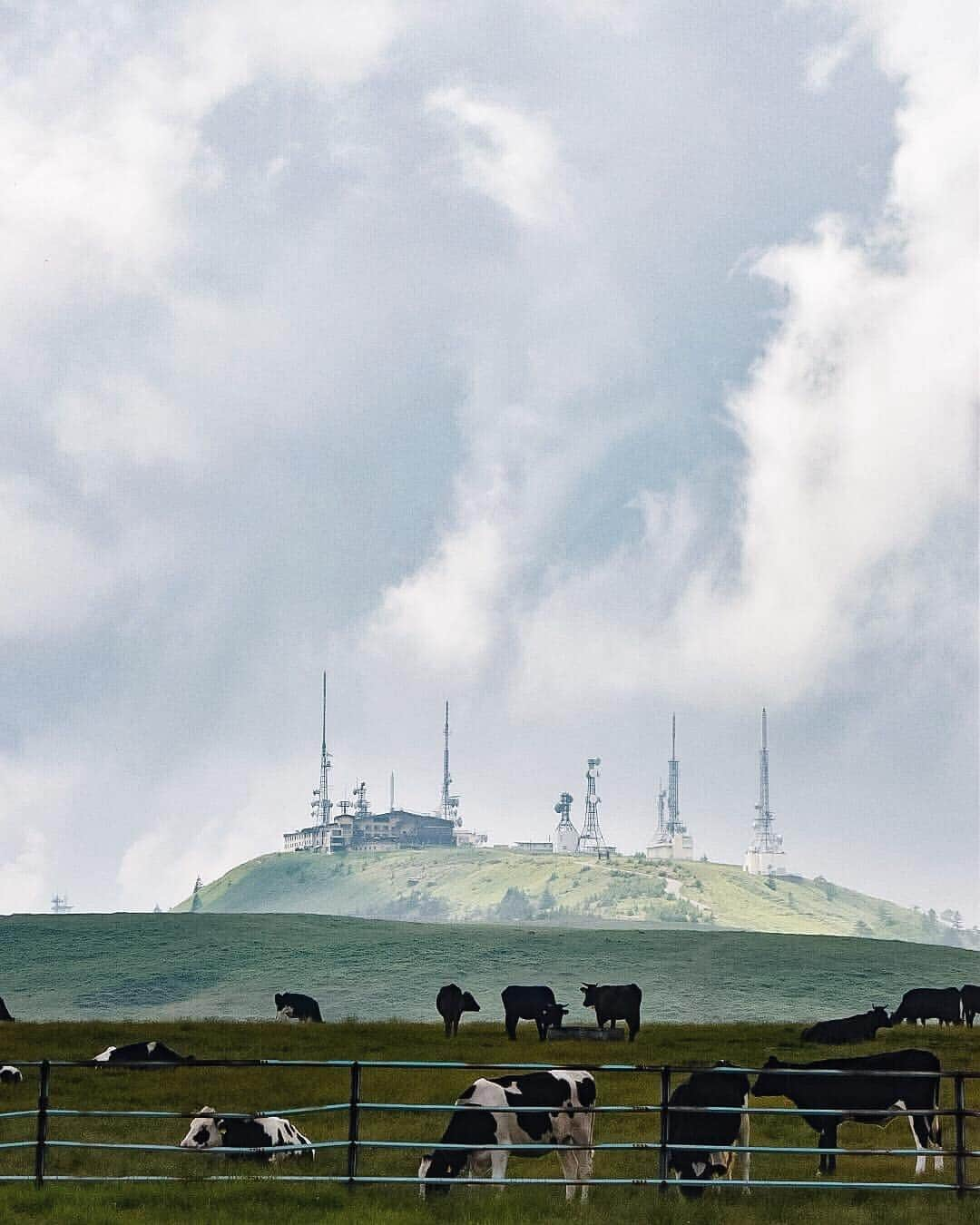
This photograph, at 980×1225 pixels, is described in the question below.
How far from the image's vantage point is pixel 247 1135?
2625 centimetres

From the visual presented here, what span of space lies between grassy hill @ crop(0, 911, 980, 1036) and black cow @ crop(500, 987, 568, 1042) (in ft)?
134

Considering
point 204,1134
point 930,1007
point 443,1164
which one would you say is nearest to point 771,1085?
point 443,1164

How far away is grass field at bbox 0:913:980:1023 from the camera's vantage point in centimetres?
10662

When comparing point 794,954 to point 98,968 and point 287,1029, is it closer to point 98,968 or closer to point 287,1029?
point 98,968

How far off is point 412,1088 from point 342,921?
13427 cm

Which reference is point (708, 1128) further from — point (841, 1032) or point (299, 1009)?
A: point (299, 1009)

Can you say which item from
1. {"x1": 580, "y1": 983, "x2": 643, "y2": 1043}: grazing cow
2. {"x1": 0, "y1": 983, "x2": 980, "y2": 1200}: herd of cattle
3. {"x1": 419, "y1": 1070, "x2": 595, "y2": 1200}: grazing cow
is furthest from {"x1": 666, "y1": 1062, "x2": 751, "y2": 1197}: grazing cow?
{"x1": 580, "y1": 983, "x2": 643, "y2": 1043}: grazing cow

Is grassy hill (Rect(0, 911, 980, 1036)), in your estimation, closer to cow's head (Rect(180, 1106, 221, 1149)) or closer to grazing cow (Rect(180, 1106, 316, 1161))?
cow's head (Rect(180, 1106, 221, 1149))

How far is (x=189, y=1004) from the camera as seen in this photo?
108 metres

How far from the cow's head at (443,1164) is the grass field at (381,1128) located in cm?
39

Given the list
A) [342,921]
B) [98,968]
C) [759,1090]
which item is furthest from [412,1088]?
[342,921]

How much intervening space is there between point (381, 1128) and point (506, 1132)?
8638 millimetres

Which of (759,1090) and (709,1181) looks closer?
(709,1181)

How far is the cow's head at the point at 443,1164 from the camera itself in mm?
23250
